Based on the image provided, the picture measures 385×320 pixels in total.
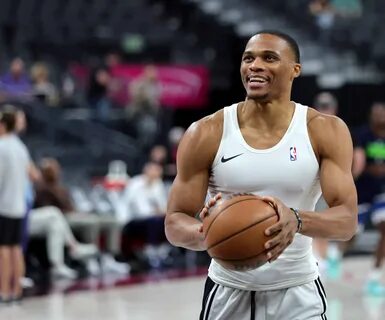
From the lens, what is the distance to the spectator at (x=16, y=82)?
47.1ft

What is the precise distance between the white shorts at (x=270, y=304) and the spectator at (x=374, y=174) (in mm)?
6154

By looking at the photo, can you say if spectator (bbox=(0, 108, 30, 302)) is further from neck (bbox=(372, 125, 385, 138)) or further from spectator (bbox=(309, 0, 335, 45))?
spectator (bbox=(309, 0, 335, 45))

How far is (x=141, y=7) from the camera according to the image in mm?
18344

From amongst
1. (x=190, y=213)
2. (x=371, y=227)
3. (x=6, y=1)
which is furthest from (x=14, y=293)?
(x=6, y=1)

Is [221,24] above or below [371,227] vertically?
above

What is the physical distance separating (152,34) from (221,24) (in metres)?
1.98

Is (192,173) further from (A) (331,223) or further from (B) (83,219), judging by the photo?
(B) (83,219)

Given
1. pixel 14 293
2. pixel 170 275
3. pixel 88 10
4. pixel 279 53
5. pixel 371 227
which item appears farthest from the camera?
pixel 88 10

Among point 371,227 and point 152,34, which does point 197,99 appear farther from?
point 371,227

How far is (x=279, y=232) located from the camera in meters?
3.34

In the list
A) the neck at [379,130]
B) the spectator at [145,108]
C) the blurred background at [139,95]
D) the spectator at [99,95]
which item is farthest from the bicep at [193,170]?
the spectator at [99,95]

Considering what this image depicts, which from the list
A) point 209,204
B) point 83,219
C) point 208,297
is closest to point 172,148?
point 83,219

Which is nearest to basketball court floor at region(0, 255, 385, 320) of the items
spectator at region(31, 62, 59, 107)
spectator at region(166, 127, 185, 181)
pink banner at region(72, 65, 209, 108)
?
spectator at region(166, 127, 185, 181)

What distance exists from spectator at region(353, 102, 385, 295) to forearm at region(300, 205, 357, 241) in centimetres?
625
